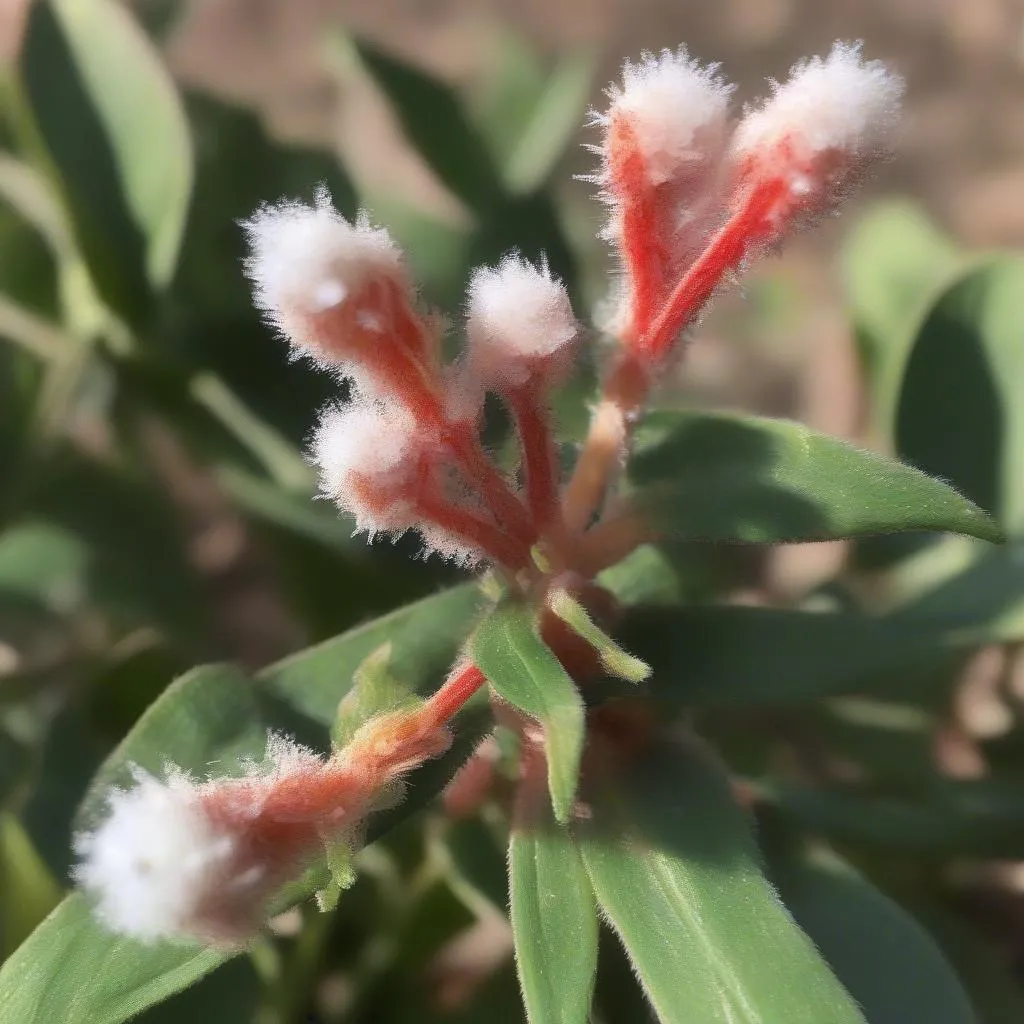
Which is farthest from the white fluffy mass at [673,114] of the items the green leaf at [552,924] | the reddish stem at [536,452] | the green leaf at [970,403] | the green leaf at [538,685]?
the green leaf at [970,403]

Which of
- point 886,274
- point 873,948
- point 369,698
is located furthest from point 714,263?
point 886,274

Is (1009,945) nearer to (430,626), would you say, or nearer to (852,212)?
(430,626)

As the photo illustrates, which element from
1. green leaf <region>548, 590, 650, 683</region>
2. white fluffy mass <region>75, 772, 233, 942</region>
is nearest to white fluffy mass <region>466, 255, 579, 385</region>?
green leaf <region>548, 590, 650, 683</region>

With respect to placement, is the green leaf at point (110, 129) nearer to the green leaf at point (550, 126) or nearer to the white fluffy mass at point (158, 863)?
the green leaf at point (550, 126)

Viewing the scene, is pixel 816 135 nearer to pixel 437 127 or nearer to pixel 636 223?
pixel 636 223

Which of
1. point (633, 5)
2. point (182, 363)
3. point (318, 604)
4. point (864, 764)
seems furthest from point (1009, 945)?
point (633, 5)
